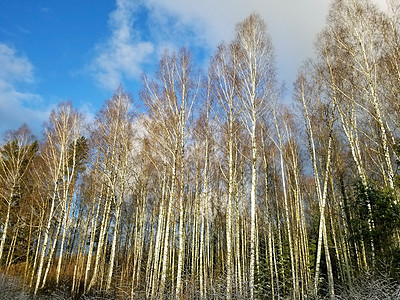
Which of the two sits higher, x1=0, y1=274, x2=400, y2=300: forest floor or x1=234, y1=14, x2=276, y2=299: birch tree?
x1=234, y1=14, x2=276, y2=299: birch tree

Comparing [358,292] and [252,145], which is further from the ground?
[252,145]

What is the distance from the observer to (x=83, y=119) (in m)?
13.5

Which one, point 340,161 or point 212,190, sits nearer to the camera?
point 340,161

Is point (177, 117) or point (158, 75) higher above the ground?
point (158, 75)

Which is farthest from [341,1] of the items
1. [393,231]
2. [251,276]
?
[251,276]

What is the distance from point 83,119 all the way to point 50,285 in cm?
781

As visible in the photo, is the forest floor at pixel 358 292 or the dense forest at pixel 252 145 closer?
the forest floor at pixel 358 292

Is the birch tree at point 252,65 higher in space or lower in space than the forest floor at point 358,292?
higher

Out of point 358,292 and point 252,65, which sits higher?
point 252,65

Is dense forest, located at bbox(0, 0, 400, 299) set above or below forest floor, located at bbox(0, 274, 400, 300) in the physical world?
above

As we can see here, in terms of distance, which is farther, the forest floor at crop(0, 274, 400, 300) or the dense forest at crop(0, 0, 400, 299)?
the dense forest at crop(0, 0, 400, 299)

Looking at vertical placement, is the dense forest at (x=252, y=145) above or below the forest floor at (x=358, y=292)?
above

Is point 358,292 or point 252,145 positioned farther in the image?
point 252,145

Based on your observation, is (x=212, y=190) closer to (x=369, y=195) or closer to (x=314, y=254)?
(x=314, y=254)
